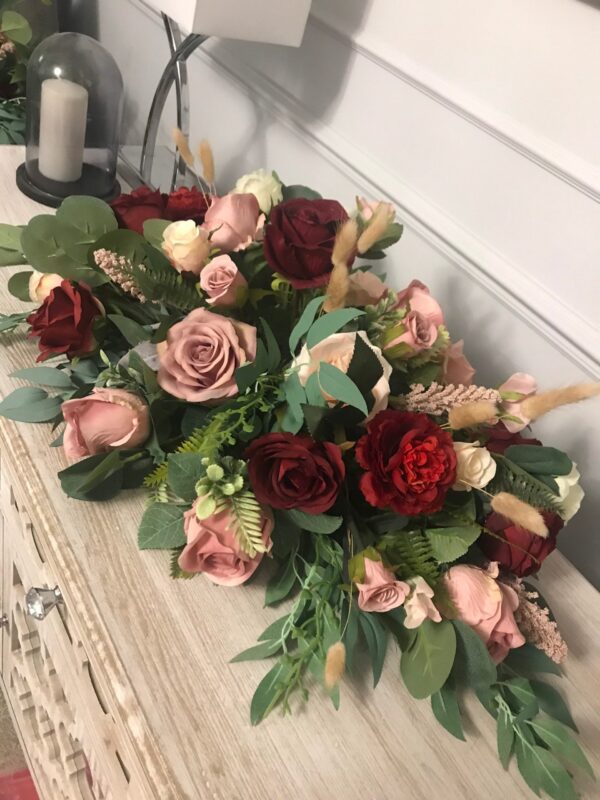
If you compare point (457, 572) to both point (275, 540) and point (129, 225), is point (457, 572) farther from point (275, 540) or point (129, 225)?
point (129, 225)

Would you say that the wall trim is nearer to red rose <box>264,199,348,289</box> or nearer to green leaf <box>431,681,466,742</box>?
red rose <box>264,199,348,289</box>

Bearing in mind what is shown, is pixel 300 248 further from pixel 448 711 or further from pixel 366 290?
pixel 448 711

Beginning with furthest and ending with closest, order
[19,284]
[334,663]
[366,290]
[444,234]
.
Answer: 1. [444,234]
2. [19,284]
3. [366,290]
4. [334,663]

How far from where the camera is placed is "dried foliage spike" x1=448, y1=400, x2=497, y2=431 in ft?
1.52

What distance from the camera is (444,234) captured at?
2.69ft

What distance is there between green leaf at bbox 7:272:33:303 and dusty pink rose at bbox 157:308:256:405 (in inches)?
9.8

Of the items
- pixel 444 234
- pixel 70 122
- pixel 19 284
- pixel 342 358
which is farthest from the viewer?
pixel 70 122

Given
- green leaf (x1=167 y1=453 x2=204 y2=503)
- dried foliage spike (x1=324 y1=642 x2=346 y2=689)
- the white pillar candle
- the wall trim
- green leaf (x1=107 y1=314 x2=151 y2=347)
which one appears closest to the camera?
dried foliage spike (x1=324 y1=642 x2=346 y2=689)

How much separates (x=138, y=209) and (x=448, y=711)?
54 centimetres

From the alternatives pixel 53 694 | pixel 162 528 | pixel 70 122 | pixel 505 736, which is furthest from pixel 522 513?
pixel 70 122

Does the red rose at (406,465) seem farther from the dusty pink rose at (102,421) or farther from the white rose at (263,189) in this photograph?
the white rose at (263,189)

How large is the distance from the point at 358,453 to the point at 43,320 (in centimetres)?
33

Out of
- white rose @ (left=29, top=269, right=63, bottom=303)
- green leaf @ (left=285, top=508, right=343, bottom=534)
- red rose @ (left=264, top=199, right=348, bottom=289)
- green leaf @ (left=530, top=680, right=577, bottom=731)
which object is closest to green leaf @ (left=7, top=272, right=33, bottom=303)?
white rose @ (left=29, top=269, right=63, bottom=303)

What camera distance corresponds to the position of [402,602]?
50 centimetres
